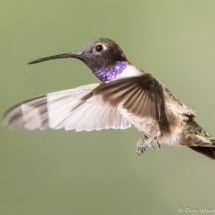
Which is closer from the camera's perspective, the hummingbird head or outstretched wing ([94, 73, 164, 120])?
outstretched wing ([94, 73, 164, 120])

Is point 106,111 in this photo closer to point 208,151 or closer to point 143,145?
point 143,145

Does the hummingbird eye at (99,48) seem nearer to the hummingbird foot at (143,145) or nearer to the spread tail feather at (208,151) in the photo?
the hummingbird foot at (143,145)

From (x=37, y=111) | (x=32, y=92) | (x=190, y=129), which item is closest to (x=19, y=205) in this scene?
(x=32, y=92)

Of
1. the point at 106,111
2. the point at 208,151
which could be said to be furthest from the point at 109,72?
the point at 208,151

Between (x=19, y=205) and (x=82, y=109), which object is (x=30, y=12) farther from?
(x=19, y=205)

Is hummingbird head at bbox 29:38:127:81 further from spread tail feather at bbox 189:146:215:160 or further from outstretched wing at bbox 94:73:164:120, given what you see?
spread tail feather at bbox 189:146:215:160

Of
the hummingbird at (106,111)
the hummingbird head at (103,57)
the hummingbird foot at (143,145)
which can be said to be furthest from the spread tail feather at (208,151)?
the hummingbird head at (103,57)

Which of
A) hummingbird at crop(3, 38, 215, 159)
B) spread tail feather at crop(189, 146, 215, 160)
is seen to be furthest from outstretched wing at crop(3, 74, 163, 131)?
spread tail feather at crop(189, 146, 215, 160)
